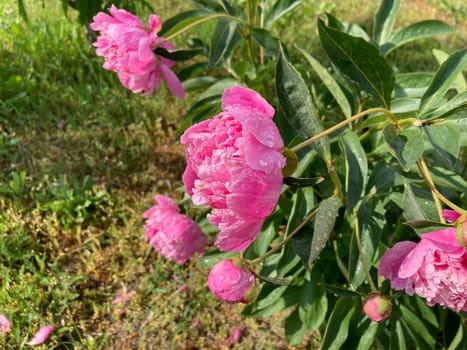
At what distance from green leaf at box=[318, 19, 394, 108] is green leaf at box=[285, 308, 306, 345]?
33.0 inches

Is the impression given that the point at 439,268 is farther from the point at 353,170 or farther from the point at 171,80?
the point at 171,80

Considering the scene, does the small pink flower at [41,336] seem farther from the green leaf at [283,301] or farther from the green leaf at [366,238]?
the green leaf at [366,238]

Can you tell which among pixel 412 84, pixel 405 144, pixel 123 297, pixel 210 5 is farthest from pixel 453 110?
pixel 123 297

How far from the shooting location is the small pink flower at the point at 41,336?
72.7 inches

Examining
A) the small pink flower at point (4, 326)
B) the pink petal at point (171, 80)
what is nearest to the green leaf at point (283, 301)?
the pink petal at point (171, 80)

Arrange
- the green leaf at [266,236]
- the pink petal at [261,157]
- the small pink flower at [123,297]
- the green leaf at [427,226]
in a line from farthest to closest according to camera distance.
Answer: the small pink flower at [123,297] < the green leaf at [266,236] < the green leaf at [427,226] < the pink petal at [261,157]

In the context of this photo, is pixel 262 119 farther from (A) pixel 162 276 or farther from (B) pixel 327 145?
(A) pixel 162 276

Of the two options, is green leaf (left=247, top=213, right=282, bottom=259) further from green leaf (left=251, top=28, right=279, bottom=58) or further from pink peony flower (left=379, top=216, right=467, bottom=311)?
Answer: pink peony flower (left=379, top=216, right=467, bottom=311)

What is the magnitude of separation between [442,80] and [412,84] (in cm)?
41

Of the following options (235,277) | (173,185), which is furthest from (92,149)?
(235,277)

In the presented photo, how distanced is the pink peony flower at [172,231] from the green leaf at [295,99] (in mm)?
809

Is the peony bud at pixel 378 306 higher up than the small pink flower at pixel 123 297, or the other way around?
the peony bud at pixel 378 306

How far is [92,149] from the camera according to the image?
2541mm

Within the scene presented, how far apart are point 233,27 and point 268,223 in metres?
0.59
